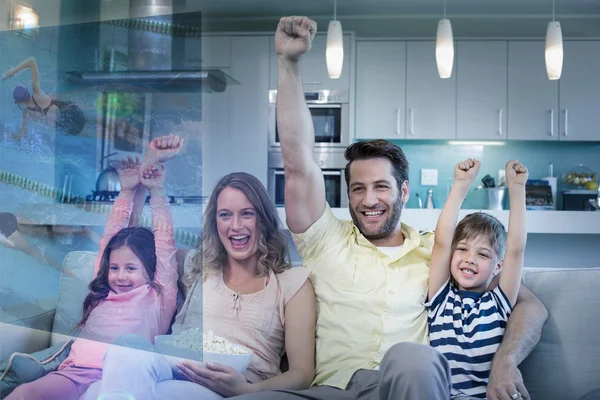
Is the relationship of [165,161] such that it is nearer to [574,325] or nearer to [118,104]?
[118,104]

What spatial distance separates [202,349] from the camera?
1069 millimetres

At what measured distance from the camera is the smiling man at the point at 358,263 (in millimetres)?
1241

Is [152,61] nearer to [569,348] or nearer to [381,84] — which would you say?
[569,348]

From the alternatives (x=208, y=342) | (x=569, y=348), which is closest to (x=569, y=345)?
(x=569, y=348)

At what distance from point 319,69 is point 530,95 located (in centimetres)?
140

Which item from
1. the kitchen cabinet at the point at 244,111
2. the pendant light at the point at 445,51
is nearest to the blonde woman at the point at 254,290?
the pendant light at the point at 445,51

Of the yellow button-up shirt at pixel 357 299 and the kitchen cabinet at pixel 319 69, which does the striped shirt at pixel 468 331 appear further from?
the kitchen cabinet at pixel 319 69

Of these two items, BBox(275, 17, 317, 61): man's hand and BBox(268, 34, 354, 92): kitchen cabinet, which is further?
BBox(268, 34, 354, 92): kitchen cabinet

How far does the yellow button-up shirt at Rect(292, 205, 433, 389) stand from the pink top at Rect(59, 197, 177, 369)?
0.45 m

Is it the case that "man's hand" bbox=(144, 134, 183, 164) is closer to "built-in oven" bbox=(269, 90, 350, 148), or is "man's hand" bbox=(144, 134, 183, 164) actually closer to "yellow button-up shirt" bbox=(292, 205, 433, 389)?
"yellow button-up shirt" bbox=(292, 205, 433, 389)

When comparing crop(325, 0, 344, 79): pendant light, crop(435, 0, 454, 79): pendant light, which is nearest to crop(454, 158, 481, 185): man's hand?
crop(435, 0, 454, 79): pendant light

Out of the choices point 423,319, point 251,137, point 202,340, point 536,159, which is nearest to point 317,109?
point 251,137

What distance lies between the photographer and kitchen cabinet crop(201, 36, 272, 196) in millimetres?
3959

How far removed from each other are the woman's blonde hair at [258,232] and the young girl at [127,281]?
0.16 m
